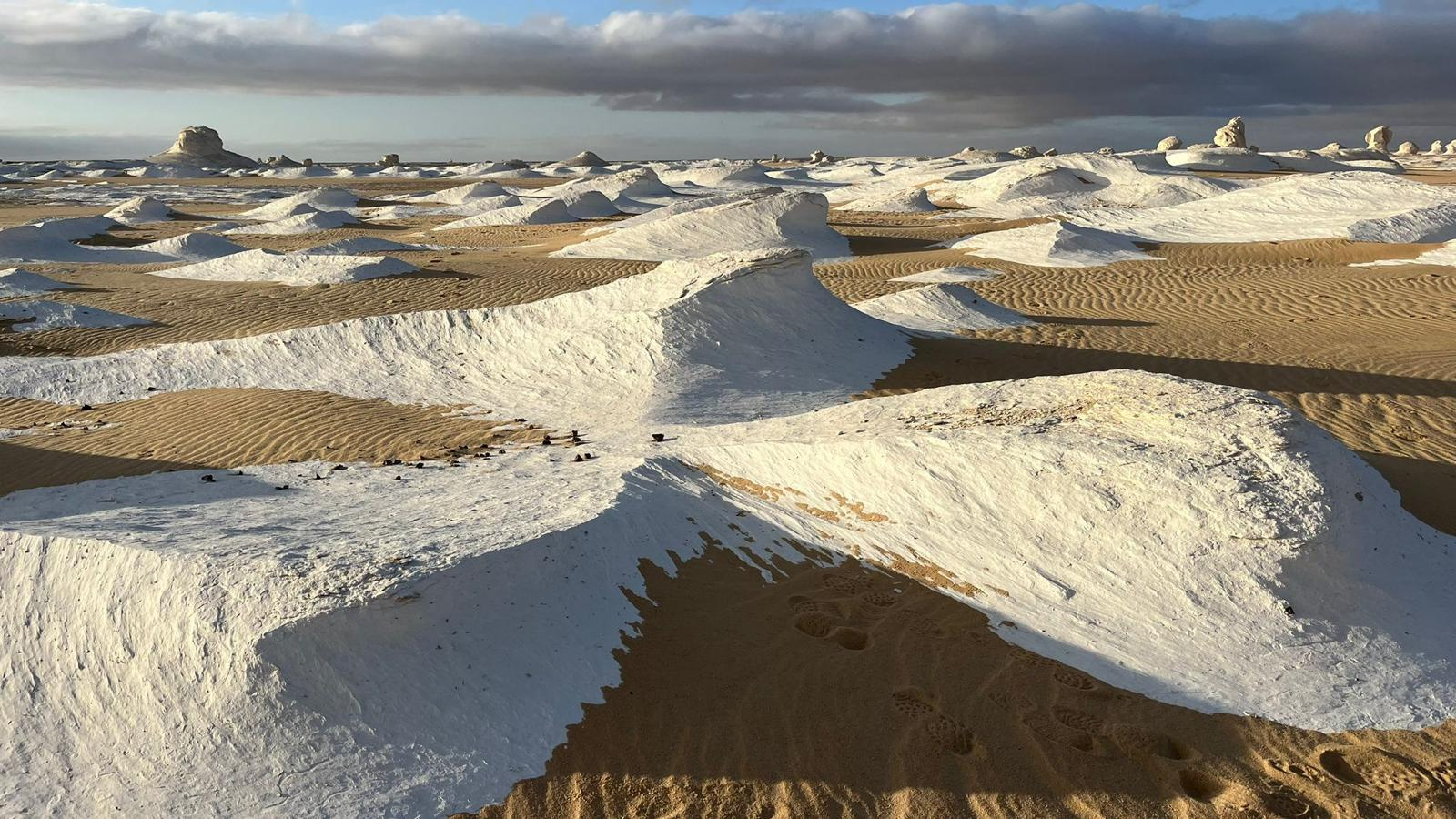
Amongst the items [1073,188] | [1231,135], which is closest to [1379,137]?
[1231,135]

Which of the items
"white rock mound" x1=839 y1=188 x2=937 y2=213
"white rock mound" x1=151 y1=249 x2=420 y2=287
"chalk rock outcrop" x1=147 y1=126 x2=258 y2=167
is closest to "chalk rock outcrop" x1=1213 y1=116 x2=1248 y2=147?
"white rock mound" x1=839 y1=188 x2=937 y2=213

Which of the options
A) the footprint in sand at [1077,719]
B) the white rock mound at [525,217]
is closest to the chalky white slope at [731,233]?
the white rock mound at [525,217]

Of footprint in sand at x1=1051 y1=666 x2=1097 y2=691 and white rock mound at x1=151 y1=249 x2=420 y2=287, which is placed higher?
white rock mound at x1=151 y1=249 x2=420 y2=287

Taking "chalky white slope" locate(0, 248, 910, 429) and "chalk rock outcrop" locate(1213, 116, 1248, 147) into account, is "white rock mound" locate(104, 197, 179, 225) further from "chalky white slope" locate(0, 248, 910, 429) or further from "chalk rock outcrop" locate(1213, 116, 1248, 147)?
"chalk rock outcrop" locate(1213, 116, 1248, 147)

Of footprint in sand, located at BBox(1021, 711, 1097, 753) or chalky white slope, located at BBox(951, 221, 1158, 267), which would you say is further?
chalky white slope, located at BBox(951, 221, 1158, 267)

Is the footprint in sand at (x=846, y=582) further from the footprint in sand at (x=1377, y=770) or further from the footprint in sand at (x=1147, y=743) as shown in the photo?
the footprint in sand at (x=1377, y=770)

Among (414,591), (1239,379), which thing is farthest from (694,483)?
(1239,379)

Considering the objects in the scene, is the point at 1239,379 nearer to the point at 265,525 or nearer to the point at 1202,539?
the point at 1202,539
